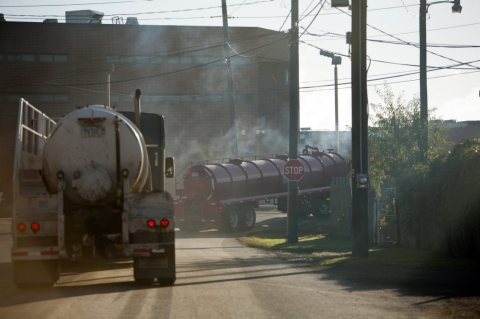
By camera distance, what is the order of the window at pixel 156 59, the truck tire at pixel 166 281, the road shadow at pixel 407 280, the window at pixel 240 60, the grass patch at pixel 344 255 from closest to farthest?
the road shadow at pixel 407 280, the truck tire at pixel 166 281, the grass patch at pixel 344 255, the window at pixel 156 59, the window at pixel 240 60

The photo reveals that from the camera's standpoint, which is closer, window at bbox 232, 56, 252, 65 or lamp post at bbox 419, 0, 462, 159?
lamp post at bbox 419, 0, 462, 159

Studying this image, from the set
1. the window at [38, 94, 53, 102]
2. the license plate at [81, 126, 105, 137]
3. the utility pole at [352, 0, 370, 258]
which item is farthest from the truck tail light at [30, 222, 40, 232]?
the window at [38, 94, 53, 102]

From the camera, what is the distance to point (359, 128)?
59.7ft

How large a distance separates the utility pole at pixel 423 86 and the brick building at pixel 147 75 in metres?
22.8

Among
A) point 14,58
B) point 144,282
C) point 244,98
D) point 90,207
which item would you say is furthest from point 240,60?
point 90,207

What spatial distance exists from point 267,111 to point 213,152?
7278 millimetres

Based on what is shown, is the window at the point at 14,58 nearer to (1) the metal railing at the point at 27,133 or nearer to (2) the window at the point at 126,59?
(2) the window at the point at 126,59

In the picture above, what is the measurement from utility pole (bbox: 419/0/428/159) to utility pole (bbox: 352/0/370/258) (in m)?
7.84

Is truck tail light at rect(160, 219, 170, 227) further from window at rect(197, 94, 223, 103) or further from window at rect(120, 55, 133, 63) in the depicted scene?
window at rect(197, 94, 223, 103)

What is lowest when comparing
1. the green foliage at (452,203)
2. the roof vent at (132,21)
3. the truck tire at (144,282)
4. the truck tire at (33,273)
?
the truck tire at (144,282)

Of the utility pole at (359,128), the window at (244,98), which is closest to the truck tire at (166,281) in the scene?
the utility pole at (359,128)

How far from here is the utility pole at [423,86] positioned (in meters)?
26.0

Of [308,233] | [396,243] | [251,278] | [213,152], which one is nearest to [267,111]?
[213,152]

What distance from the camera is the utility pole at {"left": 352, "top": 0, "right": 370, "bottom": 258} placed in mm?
18156
